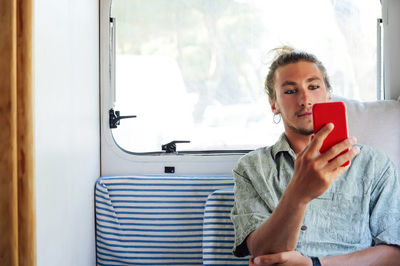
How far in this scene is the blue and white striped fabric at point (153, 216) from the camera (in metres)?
2.01

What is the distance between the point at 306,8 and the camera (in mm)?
2160

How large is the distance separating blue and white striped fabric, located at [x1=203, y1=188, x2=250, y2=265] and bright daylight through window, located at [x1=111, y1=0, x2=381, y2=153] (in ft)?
1.39

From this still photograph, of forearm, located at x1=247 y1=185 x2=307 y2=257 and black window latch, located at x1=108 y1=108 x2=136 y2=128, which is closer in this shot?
forearm, located at x1=247 y1=185 x2=307 y2=257

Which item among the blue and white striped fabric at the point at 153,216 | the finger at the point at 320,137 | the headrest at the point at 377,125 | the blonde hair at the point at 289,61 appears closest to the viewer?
the finger at the point at 320,137

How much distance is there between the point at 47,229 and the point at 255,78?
1.27m

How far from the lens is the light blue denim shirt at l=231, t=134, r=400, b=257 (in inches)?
56.1

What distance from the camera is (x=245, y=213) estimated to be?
4.68 ft

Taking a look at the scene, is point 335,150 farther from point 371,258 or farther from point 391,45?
point 391,45

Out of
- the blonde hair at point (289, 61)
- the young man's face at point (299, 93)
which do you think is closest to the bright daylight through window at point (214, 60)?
the blonde hair at point (289, 61)

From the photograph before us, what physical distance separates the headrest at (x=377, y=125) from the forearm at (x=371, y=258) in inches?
19.8

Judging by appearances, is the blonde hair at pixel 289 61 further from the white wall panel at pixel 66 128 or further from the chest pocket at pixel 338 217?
the white wall panel at pixel 66 128

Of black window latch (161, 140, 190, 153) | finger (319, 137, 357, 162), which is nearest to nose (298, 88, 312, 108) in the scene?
finger (319, 137, 357, 162)

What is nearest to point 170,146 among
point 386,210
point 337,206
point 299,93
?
point 299,93

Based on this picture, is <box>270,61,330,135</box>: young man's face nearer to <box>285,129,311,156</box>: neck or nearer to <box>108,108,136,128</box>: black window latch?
<box>285,129,311,156</box>: neck
